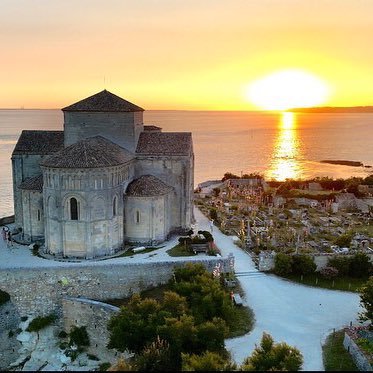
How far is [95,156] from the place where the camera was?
31359 mm

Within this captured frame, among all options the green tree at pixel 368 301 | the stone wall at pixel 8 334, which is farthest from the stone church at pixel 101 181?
the green tree at pixel 368 301

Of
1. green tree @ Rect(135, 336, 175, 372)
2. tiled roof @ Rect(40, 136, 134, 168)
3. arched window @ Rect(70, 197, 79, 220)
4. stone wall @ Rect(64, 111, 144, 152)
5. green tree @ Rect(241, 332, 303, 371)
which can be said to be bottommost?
green tree @ Rect(135, 336, 175, 372)

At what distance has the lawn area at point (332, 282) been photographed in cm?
2992

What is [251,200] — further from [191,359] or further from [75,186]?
[191,359]

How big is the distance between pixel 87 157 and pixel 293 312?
16.5 meters

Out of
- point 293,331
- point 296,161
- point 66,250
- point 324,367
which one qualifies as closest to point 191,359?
point 324,367

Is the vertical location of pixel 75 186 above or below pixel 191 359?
above

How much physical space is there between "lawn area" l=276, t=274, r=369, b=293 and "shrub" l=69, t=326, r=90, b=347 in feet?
44.9

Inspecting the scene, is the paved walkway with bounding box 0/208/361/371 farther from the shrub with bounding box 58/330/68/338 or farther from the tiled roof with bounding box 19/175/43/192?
the tiled roof with bounding box 19/175/43/192

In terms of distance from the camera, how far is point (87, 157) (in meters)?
31.0

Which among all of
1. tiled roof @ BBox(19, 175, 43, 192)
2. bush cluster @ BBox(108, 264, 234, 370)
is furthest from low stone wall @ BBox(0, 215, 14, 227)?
bush cluster @ BBox(108, 264, 234, 370)

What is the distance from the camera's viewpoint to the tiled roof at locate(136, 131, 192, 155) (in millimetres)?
36031

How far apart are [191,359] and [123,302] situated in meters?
12.4

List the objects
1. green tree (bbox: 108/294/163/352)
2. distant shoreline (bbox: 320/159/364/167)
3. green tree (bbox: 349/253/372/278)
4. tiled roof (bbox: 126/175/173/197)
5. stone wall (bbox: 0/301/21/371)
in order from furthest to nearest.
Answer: distant shoreline (bbox: 320/159/364/167) → tiled roof (bbox: 126/175/173/197) → green tree (bbox: 349/253/372/278) → stone wall (bbox: 0/301/21/371) → green tree (bbox: 108/294/163/352)
